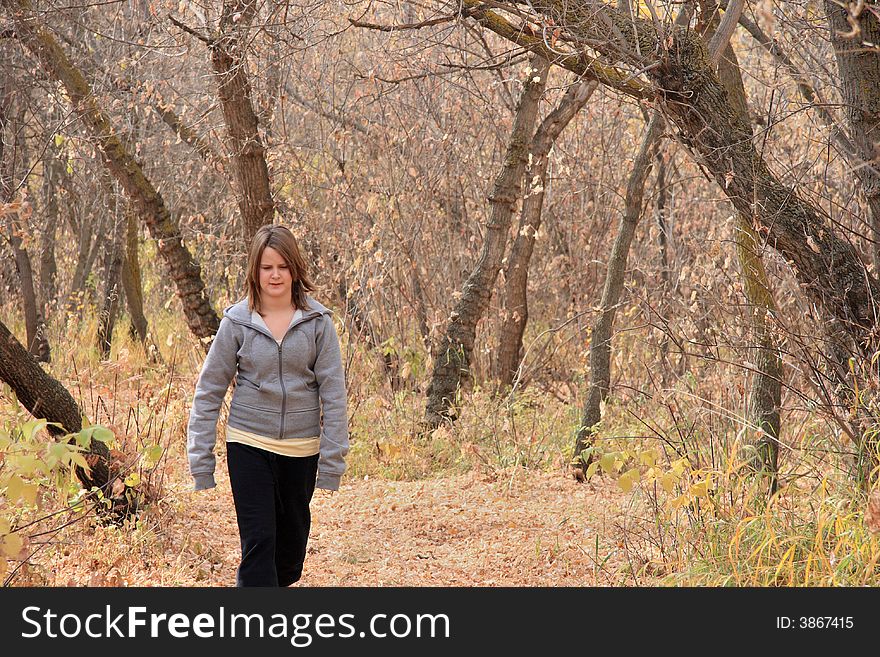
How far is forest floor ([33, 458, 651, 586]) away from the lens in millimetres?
5023

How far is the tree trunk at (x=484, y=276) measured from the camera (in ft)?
24.8

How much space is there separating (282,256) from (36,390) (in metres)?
1.59

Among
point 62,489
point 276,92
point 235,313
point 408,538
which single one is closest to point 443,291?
point 276,92

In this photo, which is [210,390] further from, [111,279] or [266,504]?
[111,279]

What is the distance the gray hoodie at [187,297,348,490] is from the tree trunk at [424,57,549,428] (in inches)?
135

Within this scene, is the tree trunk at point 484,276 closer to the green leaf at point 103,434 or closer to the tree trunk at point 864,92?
the tree trunk at point 864,92

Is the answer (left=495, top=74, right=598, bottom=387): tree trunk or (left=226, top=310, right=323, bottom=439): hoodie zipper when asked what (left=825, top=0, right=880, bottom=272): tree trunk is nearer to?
(left=226, top=310, right=323, bottom=439): hoodie zipper

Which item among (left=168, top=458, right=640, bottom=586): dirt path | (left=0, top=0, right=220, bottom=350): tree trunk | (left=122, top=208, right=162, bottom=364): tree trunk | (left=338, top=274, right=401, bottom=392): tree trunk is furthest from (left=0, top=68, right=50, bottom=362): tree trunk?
(left=168, top=458, right=640, bottom=586): dirt path

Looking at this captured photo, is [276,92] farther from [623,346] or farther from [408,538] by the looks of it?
[408,538]

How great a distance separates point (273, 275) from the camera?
415 centimetres

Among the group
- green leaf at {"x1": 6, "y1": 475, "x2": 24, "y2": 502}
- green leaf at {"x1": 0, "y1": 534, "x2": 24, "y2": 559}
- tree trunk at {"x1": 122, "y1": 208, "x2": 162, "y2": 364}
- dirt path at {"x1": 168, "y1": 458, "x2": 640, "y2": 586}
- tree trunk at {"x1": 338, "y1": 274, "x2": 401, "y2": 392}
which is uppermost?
tree trunk at {"x1": 122, "y1": 208, "x2": 162, "y2": 364}

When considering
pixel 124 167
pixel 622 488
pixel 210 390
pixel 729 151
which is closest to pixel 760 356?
pixel 729 151

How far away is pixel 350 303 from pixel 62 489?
3.48 m
